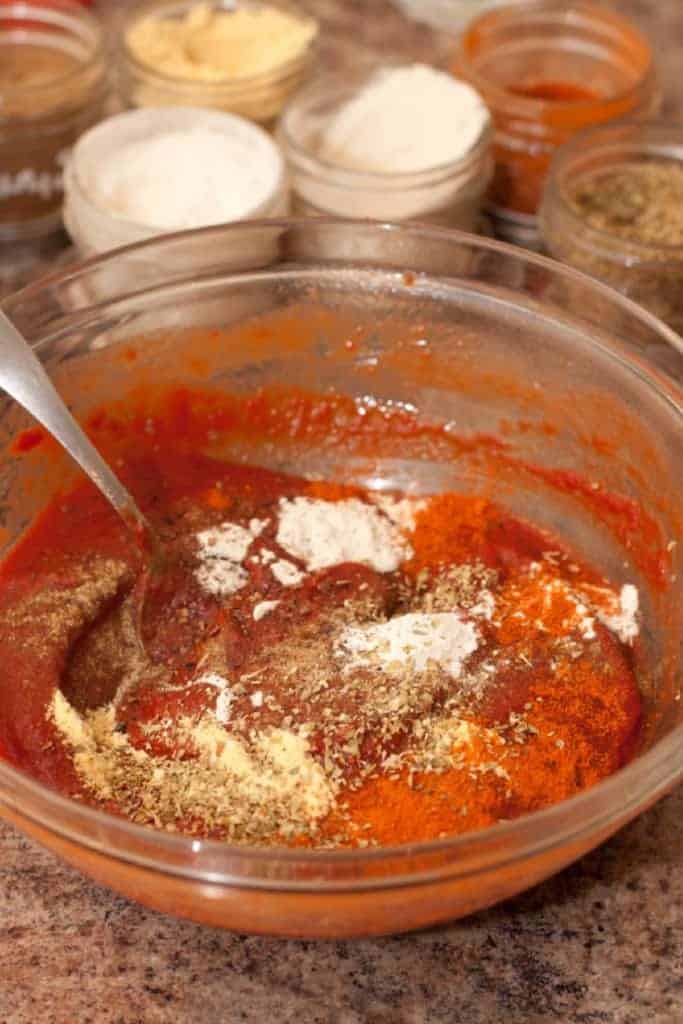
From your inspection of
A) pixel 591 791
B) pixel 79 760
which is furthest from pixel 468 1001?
pixel 79 760

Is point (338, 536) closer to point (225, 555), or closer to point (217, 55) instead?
point (225, 555)

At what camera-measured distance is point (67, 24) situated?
195cm

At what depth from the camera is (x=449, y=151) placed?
174 cm

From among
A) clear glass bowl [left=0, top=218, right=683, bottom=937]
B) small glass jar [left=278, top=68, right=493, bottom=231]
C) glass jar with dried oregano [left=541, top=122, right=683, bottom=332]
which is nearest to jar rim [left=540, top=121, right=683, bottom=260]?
glass jar with dried oregano [left=541, top=122, right=683, bottom=332]

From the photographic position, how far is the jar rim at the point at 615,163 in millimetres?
1574

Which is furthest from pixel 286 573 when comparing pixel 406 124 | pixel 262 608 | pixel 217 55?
pixel 217 55

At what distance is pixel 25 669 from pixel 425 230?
64 cm

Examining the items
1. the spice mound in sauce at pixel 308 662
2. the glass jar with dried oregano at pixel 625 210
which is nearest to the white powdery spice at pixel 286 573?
the spice mound in sauce at pixel 308 662

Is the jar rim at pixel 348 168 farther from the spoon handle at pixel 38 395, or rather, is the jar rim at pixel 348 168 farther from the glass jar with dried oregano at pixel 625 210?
the spoon handle at pixel 38 395

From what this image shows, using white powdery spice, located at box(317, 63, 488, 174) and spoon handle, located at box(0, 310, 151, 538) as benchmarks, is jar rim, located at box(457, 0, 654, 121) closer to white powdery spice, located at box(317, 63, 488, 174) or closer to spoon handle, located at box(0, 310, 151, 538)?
white powdery spice, located at box(317, 63, 488, 174)

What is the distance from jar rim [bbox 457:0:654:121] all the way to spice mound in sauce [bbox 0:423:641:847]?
0.67m

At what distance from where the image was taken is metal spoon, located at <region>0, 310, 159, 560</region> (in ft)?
4.08

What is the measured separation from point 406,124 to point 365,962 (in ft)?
3.81

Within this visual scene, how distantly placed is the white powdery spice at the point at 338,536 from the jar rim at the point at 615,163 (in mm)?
466
